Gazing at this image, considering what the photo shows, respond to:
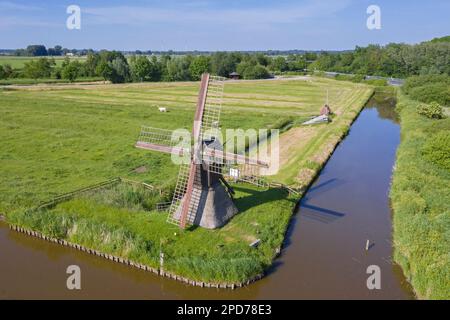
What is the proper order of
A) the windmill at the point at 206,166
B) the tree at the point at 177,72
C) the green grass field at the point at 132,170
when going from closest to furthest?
the green grass field at the point at 132,170 → the windmill at the point at 206,166 → the tree at the point at 177,72

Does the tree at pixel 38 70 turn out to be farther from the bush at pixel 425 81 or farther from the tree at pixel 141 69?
the bush at pixel 425 81

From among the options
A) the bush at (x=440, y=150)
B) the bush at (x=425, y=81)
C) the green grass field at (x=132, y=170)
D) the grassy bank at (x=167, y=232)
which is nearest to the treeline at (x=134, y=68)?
the green grass field at (x=132, y=170)

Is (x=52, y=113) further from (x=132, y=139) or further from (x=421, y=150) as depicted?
(x=421, y=150)

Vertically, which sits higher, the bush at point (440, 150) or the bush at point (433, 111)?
the bush at point (433, 111)

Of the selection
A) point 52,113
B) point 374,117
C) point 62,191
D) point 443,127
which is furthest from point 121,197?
point 374,117

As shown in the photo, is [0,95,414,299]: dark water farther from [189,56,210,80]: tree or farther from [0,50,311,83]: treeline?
[189,56,210,80]: tree
